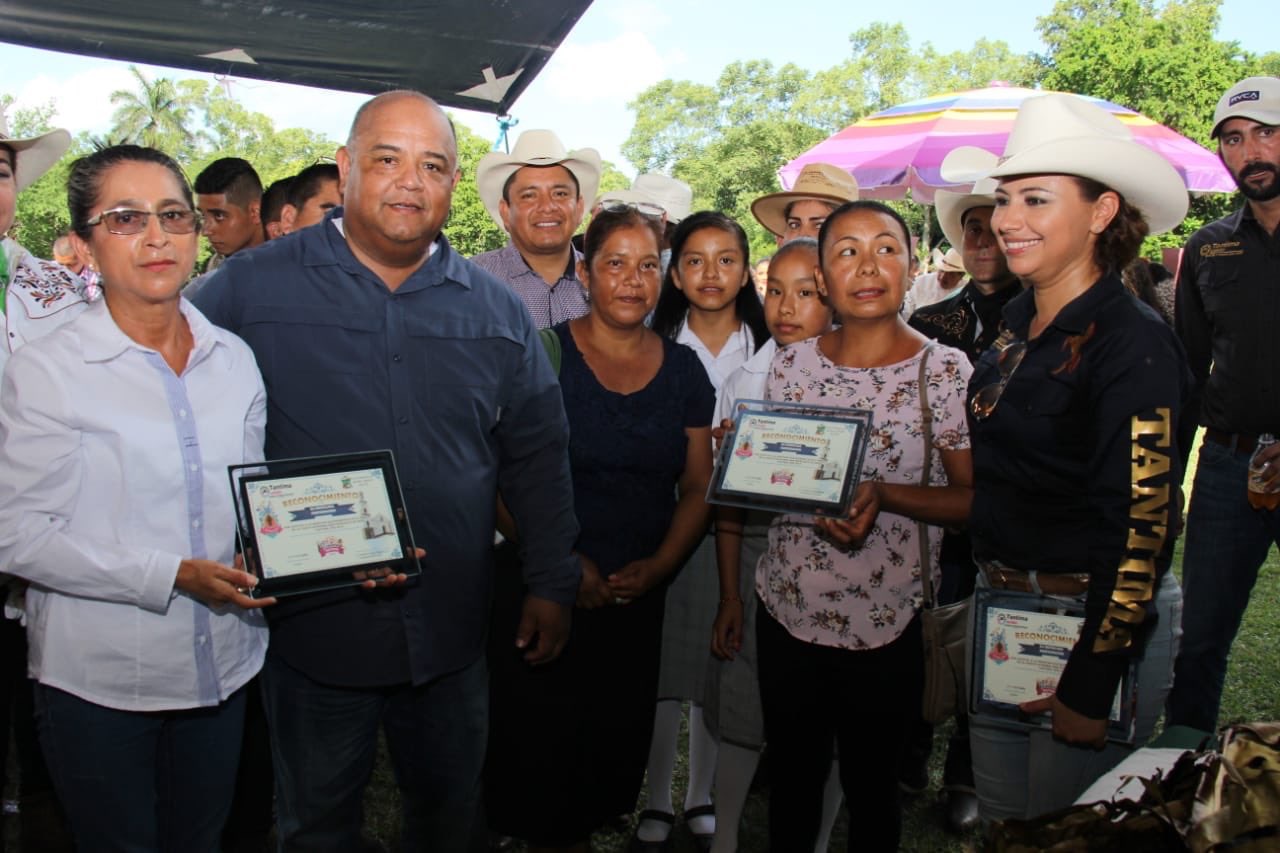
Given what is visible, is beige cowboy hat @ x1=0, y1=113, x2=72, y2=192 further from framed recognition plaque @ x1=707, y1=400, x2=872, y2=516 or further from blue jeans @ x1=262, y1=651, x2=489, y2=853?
framed recognition plaque @ x1=707, y1=400, x2=872, y2=516

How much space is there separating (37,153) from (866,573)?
10.5ft

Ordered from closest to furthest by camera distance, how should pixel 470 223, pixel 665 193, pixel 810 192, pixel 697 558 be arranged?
pixel 697 558
pixel 810 192
pixel 665 193
pixel 470 223

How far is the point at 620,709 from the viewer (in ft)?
10.6

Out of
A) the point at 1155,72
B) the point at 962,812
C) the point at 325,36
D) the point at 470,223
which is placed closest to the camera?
the point at 962,812

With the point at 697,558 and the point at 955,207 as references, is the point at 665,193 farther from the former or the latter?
the point at 697,558

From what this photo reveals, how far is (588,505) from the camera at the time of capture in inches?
128

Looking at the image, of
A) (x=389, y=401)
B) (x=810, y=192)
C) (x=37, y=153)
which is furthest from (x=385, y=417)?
(x=810, y=192)

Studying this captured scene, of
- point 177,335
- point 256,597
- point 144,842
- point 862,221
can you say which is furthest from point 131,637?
point 862,221

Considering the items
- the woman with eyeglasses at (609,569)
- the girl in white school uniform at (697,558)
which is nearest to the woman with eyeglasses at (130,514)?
the woman with eyeglasses at (609,569)

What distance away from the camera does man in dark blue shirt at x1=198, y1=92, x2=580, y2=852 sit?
8.23 feet

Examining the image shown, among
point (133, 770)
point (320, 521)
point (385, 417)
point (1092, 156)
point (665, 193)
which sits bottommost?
point (133, 770)

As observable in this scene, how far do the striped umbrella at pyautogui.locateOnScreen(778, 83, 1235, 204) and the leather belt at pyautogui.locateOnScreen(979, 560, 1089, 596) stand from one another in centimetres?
583

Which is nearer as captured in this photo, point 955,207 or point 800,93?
point 955,207

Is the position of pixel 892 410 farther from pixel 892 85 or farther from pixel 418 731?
pixel 892 85
